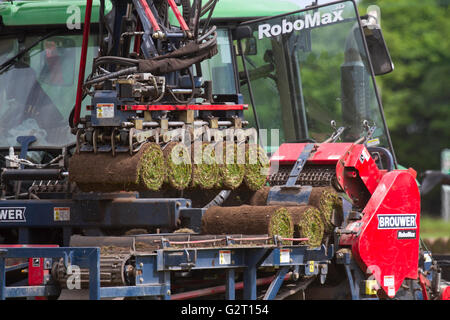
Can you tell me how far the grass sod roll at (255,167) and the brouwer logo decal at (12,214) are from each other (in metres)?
1.86

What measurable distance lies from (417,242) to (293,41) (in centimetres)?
253

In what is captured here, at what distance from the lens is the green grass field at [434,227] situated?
83.7 ft

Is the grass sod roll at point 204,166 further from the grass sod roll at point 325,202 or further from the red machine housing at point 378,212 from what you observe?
the red machine housing at point 378,212

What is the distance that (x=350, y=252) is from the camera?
932 cm

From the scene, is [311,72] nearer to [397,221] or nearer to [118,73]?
[397,221]

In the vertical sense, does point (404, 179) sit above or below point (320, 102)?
below

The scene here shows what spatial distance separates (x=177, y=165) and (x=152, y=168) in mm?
281

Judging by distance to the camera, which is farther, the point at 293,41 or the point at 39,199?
the point at 293,41

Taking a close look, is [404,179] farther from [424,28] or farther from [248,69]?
[424,28]

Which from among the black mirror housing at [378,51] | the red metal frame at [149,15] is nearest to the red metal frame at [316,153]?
the black mirror housing at [378,51]

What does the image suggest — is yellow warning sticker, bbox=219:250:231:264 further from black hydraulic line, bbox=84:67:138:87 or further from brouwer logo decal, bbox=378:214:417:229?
brouwer logo decal, bbox=378:214:417:229

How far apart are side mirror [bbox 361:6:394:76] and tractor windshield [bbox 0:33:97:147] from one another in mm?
2641
